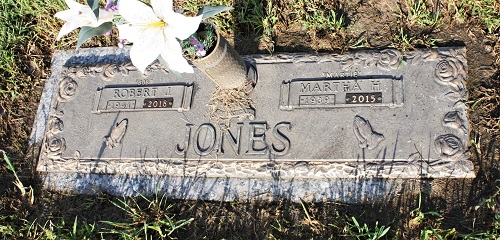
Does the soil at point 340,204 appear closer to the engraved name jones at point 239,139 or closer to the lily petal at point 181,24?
the engraved name jones at point 239,139

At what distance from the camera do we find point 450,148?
221 centimetres

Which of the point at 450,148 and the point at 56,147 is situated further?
the point at 56,147

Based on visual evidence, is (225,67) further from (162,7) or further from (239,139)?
(162,7)

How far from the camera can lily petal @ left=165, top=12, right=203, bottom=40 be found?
160 cm

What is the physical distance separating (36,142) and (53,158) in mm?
240

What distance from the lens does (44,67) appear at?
317cm

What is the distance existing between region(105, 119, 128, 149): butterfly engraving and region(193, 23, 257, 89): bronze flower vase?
2.13 ft

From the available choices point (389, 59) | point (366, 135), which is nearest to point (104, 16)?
point (366, 135)

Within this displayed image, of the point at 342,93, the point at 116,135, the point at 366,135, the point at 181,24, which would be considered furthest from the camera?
the point at 116,135

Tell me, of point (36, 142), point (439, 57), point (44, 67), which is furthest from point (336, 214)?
point (44, 67)

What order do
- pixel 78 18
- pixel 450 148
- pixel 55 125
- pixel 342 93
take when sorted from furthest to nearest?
pixel 55 125, pixel 342 93, pixel 450 148, pixel 78 18

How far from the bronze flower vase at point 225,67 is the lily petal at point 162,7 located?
589 mm

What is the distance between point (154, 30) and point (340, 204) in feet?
4.27

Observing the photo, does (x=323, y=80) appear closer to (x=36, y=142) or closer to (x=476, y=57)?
(x=476, y=57)
